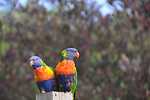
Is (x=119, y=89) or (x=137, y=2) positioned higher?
(x=137, y=2)

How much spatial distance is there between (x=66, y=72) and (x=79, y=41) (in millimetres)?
5007

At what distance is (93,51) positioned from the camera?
8.31 metres

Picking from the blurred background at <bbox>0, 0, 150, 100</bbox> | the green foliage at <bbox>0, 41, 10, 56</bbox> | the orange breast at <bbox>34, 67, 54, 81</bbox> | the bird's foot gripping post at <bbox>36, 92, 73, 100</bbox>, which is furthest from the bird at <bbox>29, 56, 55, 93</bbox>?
the green foliage at <bbox>0, 41, 10, 56</bbox>

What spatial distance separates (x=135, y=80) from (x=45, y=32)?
2162mm

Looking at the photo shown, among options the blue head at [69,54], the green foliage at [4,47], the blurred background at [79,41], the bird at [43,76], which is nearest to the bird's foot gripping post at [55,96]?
the bird at [43,76]

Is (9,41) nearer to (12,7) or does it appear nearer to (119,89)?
(12,7)

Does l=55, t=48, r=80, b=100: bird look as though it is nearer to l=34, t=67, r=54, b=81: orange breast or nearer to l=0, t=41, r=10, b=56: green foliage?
l=34, t=67, r=54, b=81: orange breast

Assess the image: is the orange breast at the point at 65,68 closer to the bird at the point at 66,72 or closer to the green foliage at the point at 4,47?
the bird at the point at 66,72

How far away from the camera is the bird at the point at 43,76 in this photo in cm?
302

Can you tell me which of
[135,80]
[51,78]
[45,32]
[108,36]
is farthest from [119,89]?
[51,78]

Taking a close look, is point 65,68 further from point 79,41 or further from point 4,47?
point 4,47

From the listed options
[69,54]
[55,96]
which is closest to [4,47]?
[69,54]

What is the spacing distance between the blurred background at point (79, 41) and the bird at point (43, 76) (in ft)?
12.9

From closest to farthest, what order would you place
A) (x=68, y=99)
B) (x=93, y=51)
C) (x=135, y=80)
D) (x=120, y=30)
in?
(x=68, y=99) < (x=135, y=80) < (x=120, y=30) < (x=93, y=51)
